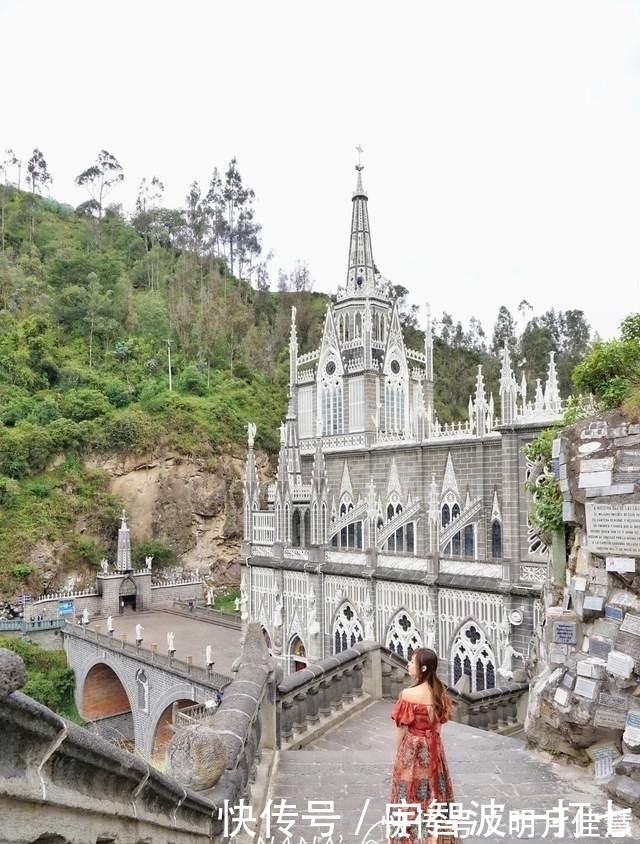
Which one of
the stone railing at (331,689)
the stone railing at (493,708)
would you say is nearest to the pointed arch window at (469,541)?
the stone railing at (493,708)

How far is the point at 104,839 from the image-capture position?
2.72m

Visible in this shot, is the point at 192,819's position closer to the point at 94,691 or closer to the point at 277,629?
the point at 277,629

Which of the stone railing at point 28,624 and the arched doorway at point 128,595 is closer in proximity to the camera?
the stone railing at point 28,624

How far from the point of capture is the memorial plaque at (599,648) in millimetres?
6418

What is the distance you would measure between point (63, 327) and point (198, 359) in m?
9.52

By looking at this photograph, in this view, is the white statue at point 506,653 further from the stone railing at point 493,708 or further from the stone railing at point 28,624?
the stone railing at point 28,624

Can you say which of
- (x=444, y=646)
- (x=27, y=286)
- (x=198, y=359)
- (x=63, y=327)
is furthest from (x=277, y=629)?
(x=27, y=286)

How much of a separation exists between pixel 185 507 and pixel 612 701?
105 ft

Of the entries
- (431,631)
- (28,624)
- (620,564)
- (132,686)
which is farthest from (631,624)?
(28,624)

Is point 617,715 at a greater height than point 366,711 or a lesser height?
greater

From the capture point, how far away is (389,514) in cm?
2273

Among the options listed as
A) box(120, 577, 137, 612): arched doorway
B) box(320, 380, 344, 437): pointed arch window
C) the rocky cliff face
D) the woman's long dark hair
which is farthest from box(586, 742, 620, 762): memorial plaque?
the rocky cliff face

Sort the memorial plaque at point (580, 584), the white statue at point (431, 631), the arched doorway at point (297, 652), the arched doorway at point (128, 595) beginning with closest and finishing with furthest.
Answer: the memorial plaque at point (580, 584), the white statue at point (431, 631), the arched doorway at point (297, 652), the arched doorway at point (128, 595)

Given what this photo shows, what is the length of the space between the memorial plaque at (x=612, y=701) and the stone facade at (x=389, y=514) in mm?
6427
